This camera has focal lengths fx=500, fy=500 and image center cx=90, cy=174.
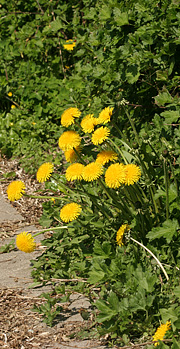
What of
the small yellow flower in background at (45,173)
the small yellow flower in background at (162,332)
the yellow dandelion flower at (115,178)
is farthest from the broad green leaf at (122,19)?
the small yellow flower in background at (162,332)

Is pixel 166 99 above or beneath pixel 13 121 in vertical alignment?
above

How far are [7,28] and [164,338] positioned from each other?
4.64 meters

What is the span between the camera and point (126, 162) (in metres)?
2.88

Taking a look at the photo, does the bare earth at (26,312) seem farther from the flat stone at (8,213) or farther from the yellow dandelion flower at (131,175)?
the yellow dandelion flower at (131,175)

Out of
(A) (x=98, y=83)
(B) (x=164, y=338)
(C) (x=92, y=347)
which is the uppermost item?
(A) (x=98, y=83)

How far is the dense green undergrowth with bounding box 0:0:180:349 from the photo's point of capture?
2393 mm

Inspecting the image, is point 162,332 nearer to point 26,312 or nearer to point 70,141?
point 26,312

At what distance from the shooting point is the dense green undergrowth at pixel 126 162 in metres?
2.39

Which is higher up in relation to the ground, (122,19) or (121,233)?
(122,19)

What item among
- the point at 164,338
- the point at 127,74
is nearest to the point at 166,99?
the point at 127,74

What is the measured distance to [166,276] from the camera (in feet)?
8.22

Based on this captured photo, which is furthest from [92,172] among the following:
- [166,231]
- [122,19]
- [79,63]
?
[79,63]

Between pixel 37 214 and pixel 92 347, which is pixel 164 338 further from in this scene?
pixel 37 214

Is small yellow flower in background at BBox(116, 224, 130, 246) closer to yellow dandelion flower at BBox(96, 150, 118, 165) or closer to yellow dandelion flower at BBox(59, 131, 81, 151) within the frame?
yellow dandelion flower at BBox(96, 150, 118, 165)
